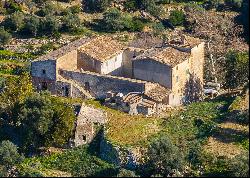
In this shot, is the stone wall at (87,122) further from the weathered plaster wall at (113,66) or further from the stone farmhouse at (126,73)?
the weathered plaster wall at (113,66)

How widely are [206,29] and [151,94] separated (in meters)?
26.2

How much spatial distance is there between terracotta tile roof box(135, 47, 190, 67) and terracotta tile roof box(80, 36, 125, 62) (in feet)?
8.74

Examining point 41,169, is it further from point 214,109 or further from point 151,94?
point 214,109

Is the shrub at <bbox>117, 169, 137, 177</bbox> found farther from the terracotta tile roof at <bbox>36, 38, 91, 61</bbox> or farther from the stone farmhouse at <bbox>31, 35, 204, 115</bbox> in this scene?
the terracotta tile roof at <bbox>36, 38, 91, 61</bbox>

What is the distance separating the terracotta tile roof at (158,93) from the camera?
44062 millimetres

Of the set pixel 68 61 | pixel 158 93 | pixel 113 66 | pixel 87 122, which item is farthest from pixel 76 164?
pixel 113 66

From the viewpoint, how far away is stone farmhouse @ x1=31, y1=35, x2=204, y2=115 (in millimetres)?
44594

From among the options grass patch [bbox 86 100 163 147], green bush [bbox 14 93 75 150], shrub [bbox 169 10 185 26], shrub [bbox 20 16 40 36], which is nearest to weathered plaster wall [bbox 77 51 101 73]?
grass patch [bbox 86 100 163 147]

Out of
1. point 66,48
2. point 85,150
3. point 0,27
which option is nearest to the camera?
point 85,150

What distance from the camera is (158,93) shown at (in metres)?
44.6

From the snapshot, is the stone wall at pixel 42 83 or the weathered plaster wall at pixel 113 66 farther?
the weathered plaster wall at pixel 113 66

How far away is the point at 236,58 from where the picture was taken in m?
48.8

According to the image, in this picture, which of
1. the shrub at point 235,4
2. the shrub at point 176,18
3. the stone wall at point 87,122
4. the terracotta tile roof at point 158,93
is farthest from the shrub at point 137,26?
the stone wall at point 87,122

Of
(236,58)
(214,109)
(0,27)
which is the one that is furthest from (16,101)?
(0,27)
